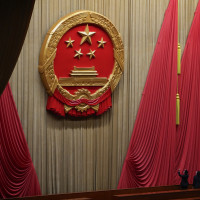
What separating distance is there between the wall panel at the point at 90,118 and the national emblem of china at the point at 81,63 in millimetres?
92

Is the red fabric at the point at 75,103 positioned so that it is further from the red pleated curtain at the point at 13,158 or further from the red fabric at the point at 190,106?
the red fabric at the point at 190,106

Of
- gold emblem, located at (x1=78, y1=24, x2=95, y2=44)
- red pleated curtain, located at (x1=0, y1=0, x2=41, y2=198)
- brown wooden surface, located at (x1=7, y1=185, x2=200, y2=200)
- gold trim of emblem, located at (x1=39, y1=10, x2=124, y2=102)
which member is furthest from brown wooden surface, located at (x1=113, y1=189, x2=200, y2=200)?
gold emblem, located at (x1=78, y1=24, x2=95, y2=44)

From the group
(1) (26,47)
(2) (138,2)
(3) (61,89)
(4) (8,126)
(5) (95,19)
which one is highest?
(2) (138,2)

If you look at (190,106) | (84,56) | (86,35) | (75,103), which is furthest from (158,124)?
(86,35)

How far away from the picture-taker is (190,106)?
182 inches

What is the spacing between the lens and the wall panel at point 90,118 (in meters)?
3.69

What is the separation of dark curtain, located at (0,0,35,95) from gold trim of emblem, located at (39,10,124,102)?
3.40 meters

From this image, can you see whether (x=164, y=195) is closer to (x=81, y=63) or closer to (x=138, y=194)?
(x=138, y=194)

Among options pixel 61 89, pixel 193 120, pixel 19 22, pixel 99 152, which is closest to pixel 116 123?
pixel 99 152

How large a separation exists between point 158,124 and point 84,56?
114 cm

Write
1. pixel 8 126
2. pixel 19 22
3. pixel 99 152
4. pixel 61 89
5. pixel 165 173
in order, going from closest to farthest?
pixel 19 22, pixel 8 126, pixel 61 89, pixel 99 152, pixel 165 173

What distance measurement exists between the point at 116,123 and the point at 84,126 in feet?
1.26

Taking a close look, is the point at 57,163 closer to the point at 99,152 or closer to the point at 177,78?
the point at 99,152

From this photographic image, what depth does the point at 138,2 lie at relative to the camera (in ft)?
13.9
